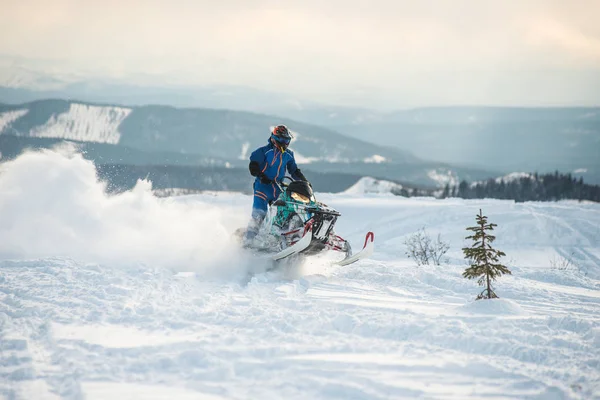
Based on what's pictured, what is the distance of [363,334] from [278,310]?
1175 mm

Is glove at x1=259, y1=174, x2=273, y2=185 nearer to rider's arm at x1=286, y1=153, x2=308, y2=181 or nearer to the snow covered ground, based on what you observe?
rider's arm at x1=286, y1=153, x2=308, y2=181

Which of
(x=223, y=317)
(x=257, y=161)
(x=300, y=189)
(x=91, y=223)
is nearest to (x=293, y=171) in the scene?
(x=257, y=161)

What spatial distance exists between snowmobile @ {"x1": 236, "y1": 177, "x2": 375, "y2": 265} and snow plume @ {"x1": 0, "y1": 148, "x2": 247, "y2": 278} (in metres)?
0.73

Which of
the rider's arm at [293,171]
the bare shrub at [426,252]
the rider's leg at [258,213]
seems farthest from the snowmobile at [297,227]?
the bare shrub at [426,252]

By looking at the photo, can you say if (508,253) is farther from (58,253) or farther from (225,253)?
(58,253)

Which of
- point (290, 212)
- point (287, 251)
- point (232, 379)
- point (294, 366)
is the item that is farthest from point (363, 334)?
point (290, 212)

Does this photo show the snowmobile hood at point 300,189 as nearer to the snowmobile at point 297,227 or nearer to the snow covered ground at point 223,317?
the snowmobile at point 297,227

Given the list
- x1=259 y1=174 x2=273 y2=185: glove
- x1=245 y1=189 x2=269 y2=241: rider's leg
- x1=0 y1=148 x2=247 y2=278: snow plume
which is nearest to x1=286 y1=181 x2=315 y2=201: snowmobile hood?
x1=259 y1=174 x2=273 y2=185: glove

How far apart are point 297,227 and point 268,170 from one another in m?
1.27

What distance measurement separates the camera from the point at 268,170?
1023 cm

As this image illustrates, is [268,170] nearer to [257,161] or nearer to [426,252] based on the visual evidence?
[257,161]

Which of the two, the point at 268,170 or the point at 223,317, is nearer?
the point at 223,317

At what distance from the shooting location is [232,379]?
4.93 meters

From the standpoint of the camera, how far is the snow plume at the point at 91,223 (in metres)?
9.68
